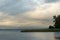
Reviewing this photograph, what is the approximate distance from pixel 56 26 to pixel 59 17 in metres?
6.34

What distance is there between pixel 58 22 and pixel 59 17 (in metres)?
3.43

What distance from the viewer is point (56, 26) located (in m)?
123

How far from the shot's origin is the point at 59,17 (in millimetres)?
120750

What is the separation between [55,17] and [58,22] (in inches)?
166

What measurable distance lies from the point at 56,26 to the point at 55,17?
19.8ft

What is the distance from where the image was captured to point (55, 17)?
124 metres

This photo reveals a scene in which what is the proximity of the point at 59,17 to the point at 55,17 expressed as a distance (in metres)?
3.79

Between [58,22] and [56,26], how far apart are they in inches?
117

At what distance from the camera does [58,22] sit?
4796 inches
